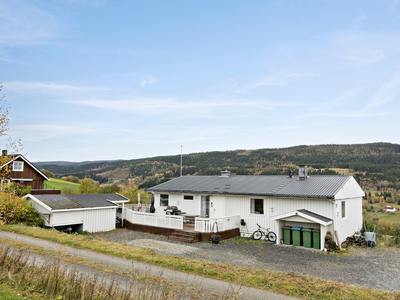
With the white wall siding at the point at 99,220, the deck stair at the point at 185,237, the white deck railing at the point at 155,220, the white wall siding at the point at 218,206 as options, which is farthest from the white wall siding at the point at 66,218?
the white wall siding at the point at 218,206

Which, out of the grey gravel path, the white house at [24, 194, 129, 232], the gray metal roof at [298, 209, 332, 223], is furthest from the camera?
the white house at [24, 194, 129, 232]

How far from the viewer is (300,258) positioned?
41.1ft

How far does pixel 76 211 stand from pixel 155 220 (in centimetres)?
476

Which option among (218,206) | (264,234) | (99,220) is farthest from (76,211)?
(264,234)

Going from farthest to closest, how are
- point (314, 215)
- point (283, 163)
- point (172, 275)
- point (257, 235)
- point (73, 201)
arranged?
1. point (283, 163)
2. point (73, 201)
3. point (257, 235)
4. point (314, 215)
5. point (172, 275)

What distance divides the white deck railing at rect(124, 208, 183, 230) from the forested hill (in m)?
36.5

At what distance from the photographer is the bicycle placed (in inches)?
633

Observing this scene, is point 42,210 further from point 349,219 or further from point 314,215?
point 349,219

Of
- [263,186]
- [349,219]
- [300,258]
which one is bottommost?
[300,258]

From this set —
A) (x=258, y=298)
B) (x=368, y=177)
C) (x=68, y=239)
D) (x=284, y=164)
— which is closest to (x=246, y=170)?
(x=284, y=164)

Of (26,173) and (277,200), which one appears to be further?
(26,173)

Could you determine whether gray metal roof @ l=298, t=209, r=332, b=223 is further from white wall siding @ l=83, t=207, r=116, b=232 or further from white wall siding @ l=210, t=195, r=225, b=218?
white wall siding @ l=83, t=207, r=116, b=232

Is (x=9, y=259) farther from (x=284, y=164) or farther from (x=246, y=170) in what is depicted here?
(x=284, y=164)

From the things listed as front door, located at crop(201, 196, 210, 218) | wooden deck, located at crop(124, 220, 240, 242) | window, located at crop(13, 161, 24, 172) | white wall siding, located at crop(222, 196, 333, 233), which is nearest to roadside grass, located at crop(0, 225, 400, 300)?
wooden deck, located at crop(124, 220, 240, 242)
